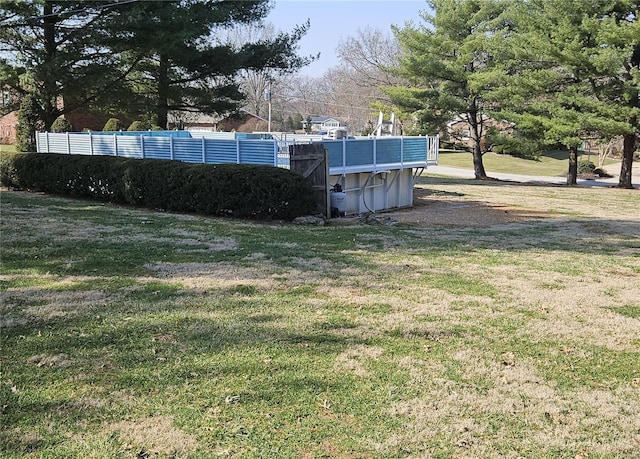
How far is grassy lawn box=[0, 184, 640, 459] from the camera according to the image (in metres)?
3.04

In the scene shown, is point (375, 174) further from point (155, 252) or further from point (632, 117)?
point (632, 117)

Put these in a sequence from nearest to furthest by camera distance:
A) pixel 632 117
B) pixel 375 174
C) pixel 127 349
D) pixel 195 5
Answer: pixel 127 349
pixel 375 174
pixel 195 5
pixel 632 117

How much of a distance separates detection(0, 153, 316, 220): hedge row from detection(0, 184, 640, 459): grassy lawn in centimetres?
332

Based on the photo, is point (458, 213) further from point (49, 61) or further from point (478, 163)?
point (478, 163)

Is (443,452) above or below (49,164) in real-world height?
below

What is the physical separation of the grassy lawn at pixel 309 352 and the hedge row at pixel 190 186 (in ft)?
10.9

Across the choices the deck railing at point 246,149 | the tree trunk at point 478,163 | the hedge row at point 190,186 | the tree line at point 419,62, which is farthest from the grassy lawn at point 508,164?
the hedge row at point 190,186

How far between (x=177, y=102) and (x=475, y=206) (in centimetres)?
1296

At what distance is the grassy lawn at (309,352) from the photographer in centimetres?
304

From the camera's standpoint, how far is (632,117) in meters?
22.0

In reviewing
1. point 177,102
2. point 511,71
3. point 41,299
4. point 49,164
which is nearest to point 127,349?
point 41,299

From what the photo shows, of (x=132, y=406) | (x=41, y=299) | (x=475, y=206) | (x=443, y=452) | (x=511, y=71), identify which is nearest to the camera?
(x=443, y=452)

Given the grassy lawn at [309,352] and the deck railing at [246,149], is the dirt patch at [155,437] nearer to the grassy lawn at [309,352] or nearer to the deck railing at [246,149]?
the grassy lawn at [309,352]

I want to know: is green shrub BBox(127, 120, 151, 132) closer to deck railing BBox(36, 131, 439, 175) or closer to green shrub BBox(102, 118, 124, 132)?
green shrub BBox(102, 118, 124, 132)
